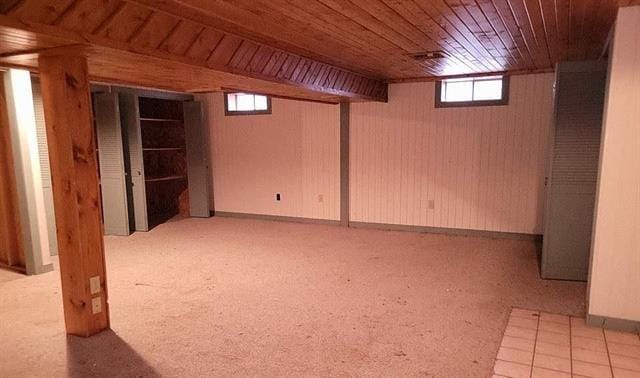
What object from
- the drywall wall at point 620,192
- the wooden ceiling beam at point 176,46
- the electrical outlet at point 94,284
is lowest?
the electrical outlet at point 94,284

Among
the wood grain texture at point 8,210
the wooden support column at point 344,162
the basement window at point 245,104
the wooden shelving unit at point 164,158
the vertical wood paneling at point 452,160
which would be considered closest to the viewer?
the wood grain texture at point 8,210

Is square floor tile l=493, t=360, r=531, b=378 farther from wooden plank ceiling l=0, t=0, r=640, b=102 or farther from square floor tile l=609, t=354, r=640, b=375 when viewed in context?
wooden plank ceiling l=0, t=0, r=640, b=102

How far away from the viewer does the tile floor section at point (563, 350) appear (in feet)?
7.57

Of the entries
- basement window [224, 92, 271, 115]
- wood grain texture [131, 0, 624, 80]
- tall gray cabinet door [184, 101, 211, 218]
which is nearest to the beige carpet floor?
tall gray cabinet door [184, 101, 211, 218]

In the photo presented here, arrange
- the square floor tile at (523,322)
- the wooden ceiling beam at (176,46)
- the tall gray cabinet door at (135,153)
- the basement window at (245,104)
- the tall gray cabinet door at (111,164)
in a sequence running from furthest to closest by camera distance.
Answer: the basement window at (245,104) → the tall gray cabinet door at (135,153) → the tall gray cabinet door at (111,164) → the square floor tile at (523,322) → the wooden ceiling beam at (176,46)

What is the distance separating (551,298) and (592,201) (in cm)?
90

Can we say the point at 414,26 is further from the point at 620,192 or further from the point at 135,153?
the point at 135,153

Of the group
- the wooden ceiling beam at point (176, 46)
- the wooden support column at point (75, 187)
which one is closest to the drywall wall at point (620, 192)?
the wooden ceiling beam at point (176, 46)

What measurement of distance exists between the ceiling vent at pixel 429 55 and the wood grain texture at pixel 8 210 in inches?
149

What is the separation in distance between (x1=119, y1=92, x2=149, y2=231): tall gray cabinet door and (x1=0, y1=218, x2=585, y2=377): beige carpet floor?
0.68 metres

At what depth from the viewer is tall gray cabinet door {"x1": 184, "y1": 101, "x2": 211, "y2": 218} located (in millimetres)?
6316

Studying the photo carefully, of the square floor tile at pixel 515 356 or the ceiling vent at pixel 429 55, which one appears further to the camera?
the ceiling vent at pixel 429 55

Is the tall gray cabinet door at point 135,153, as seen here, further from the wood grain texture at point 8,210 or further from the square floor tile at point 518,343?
the square floor tile at point 518,343

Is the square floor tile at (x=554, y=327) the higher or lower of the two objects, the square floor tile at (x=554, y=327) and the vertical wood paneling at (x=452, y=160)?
the lower
